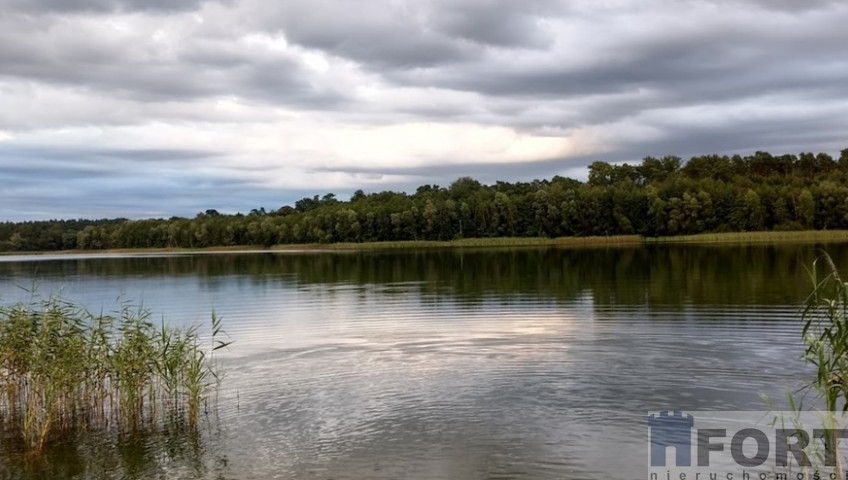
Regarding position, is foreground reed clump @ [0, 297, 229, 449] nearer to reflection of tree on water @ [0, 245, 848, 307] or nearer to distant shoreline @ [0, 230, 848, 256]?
reflection of tree on water @ [0, 245, 848, 307]

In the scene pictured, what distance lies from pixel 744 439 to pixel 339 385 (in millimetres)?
10729

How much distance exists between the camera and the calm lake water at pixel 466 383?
13086 millimetres

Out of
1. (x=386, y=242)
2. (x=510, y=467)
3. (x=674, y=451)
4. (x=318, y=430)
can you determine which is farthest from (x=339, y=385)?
(x=386, y=242)

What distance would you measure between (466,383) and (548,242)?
416ft

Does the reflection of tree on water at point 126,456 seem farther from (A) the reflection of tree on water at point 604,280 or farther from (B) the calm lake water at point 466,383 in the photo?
(A) the reflection of tree on water at point 604,280

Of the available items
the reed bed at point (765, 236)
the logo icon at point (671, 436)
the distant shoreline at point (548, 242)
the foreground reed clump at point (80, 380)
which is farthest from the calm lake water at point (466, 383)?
the distant shoreline at point (548, 242)

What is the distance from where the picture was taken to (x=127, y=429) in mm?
15578

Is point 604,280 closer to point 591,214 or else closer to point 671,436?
point 671,436

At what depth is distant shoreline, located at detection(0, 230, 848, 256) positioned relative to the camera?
118000mm

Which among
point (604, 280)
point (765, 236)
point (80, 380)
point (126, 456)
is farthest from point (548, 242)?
point (126, 456)

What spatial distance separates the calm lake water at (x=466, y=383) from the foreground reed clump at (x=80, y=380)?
1031 mm

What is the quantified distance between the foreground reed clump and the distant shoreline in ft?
352

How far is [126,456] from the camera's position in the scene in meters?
13.9

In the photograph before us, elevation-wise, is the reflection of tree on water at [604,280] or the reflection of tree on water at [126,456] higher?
the reflection of tree on water at [604,280]
